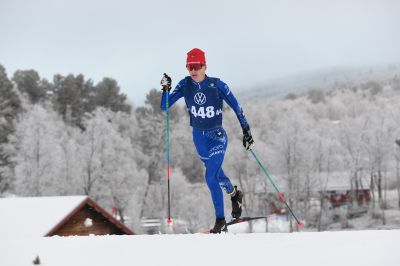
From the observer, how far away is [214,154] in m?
6.77

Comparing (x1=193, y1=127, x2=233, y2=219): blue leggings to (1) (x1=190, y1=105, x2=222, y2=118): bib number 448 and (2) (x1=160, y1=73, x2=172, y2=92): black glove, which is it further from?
(2) (x1=160, y1=73, x2=172, y2=92): black glove

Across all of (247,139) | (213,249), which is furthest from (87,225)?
(213,249)

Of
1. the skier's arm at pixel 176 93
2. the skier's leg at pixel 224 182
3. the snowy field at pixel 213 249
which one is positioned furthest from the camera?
the skier's arm at pixel 176 93

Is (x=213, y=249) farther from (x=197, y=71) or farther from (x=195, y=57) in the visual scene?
(x=195, y=57)

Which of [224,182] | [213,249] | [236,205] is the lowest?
[213,249]

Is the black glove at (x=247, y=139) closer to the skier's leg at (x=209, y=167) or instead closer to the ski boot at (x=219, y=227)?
the skier's leg at (x=209, y=167)

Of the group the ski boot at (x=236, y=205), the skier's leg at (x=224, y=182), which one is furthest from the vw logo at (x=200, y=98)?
the ski boot at (x=236, y=205)

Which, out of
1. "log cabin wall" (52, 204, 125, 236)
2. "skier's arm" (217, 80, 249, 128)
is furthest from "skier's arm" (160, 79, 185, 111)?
"log cabin wall" (52, 204, 125, 236)

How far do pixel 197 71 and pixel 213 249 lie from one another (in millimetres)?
2766

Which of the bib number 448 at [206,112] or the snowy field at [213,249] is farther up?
the bib number 448 at [206,112]

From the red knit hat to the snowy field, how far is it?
8.05 feet

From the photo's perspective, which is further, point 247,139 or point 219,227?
point 247,139

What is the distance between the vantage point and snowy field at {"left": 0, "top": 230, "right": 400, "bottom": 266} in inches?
175

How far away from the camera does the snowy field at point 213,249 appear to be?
445 centimetres
